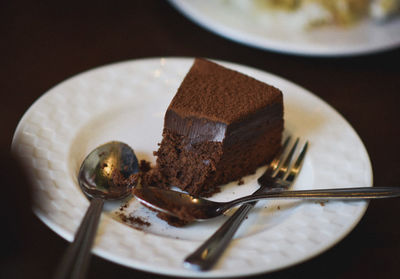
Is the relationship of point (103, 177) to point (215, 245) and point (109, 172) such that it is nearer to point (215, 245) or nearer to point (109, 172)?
point (109, 172)

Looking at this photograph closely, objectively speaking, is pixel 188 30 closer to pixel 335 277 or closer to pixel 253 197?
pixel 253 197

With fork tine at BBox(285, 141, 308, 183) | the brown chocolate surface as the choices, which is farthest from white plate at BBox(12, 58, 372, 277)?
the brown chocolate surface

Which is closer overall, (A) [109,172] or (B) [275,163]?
(A) [109,172]

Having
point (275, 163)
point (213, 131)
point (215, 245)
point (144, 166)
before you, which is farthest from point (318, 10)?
point (215, 245)

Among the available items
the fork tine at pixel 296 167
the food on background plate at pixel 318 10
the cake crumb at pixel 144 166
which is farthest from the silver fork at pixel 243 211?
the food on background plate at pixel 318 10

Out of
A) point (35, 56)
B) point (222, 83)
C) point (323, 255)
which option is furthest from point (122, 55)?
point (323, 255)

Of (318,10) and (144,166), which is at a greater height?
(318,10)

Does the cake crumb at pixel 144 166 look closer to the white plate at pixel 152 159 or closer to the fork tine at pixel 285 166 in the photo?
the white plate at pixel 152 159
